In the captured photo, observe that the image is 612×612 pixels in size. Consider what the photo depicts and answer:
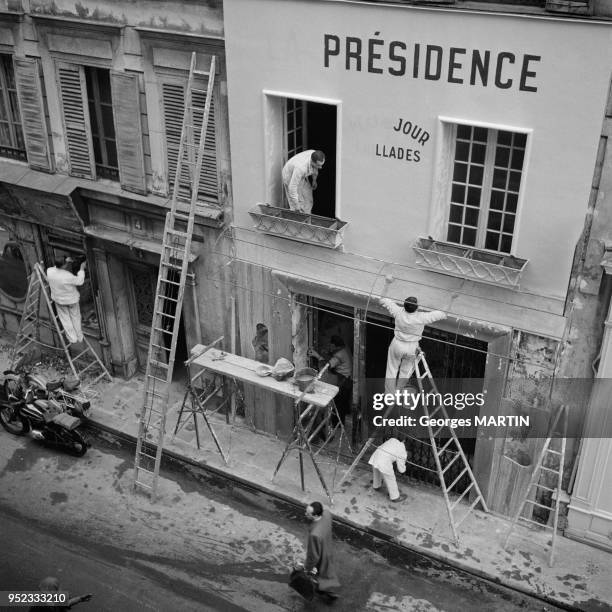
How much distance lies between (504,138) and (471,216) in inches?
52.3

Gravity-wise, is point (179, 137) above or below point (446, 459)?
above

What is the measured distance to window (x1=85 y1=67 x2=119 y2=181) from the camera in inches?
586

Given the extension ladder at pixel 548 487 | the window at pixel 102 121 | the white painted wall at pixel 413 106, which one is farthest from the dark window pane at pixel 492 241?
the window at pixel 102 121

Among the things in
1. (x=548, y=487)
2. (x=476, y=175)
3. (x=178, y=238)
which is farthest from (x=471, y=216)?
(x=178, y=238)

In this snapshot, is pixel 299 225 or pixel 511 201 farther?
pixel 299 225

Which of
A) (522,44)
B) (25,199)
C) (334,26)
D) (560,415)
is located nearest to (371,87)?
(334,26)

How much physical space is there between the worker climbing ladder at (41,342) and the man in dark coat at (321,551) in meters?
7.56

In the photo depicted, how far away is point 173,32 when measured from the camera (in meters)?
13.1

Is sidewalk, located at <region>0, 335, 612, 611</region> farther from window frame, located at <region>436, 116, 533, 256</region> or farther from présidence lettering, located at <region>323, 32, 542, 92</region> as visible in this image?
présidence lettering, located at <region>323, 32, 542, 92</region>

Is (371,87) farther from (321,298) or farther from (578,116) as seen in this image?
(321,298)

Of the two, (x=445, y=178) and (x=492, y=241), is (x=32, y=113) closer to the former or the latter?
(x=445, y=178)

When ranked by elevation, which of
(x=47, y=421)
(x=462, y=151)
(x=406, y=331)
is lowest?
(x=47, y=421)

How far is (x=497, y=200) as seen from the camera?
11695mm

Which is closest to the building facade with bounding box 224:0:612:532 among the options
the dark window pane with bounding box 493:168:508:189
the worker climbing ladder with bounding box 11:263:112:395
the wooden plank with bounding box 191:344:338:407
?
the dark window pane with bounding box 493:168:508:189
